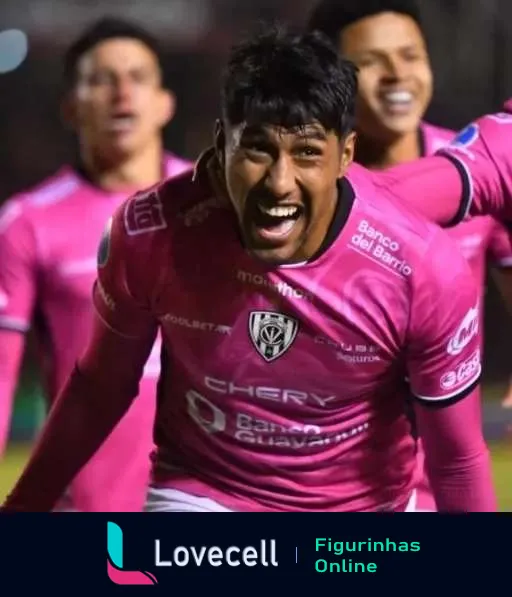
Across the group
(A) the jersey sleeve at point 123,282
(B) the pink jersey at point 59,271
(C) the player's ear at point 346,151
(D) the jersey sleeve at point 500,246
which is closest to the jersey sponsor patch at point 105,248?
(A) the jersey sleeve at point 123,282

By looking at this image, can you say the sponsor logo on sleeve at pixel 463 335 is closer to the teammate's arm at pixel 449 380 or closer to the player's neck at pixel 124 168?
the teammate's arm at pixel 449 380

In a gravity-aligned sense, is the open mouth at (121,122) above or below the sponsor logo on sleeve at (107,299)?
above

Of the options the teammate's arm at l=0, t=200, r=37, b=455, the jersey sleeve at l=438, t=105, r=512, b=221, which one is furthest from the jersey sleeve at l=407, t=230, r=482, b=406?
the teammate's arm at l=0, t=200, r=37, b=455

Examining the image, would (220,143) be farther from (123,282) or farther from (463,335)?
(463,335)

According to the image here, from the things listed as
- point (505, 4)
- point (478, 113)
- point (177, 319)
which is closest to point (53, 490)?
point (177, 319)

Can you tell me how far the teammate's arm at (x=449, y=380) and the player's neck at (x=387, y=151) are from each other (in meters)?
0.22

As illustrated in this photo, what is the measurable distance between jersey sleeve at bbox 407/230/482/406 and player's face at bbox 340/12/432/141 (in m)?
0.26

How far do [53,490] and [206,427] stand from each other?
245mm

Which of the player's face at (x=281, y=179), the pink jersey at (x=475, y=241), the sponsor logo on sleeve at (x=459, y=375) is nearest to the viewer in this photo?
the player's face at (x=281, y=179)

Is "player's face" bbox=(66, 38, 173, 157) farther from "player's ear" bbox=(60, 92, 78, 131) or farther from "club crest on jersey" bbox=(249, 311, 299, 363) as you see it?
"club crest on jersey" bbox=(249, 311, 299, 363)

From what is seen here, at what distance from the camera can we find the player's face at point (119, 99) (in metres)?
1.51

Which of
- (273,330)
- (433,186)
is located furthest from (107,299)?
(433,186)
